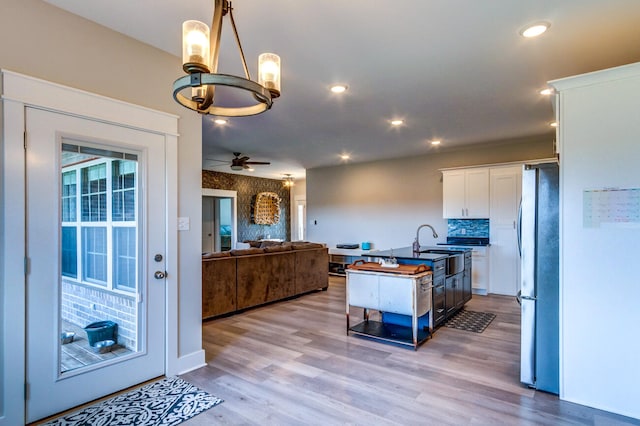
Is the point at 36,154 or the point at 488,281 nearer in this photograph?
the point at 36,154

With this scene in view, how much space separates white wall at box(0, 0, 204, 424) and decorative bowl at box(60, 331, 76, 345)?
0.81ft

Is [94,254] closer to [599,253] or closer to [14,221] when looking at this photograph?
[14,221]

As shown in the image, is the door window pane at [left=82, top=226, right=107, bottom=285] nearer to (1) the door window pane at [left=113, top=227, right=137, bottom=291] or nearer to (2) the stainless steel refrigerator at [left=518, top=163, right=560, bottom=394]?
(1) the door window pane at [left=113, top=227, right=137, bottom=291]

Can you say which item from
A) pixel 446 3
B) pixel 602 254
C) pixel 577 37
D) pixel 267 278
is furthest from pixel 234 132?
pixel 602 254

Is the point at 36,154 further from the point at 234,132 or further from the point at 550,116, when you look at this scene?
the point at 550,116


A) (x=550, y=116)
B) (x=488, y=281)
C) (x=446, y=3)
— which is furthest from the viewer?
(x=488, y=281)

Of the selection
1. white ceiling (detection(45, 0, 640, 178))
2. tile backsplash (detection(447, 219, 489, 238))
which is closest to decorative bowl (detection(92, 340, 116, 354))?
white ceiling (detection(45, 0, 640, 178))

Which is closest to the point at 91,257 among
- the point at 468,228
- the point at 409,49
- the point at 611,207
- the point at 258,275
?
the point at 258,275

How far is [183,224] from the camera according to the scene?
303 centimetres

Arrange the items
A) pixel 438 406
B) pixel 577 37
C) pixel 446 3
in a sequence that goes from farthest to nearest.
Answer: pixel 577 37 < pixel 438 406 < pixel 446 3

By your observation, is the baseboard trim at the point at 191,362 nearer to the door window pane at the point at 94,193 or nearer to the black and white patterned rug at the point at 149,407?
the black and white patterned rug at the point at 149,407

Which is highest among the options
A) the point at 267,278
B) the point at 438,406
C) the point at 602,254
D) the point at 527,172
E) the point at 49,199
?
the point at 527,172

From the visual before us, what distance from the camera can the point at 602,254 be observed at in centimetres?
236

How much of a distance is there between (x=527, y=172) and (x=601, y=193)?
0.49 metres
